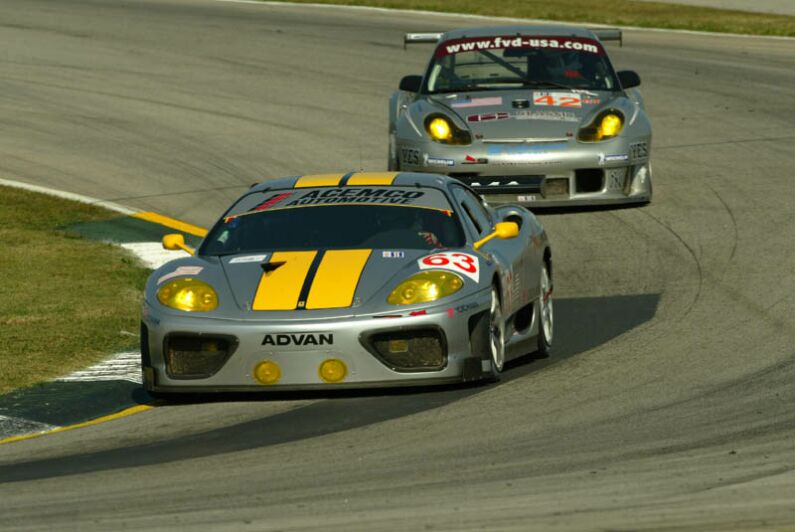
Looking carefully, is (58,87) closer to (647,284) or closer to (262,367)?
(647,284)

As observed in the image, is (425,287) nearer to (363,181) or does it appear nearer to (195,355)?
(195,355)

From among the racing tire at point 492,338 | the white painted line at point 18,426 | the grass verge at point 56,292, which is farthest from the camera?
the grass verge at point 56,292

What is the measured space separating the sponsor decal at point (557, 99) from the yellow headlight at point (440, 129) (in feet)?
2.51

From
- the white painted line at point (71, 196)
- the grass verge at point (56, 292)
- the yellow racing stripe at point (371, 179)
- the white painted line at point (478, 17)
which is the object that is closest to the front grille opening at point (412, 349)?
the yellow racing stripe at point (371, 179)

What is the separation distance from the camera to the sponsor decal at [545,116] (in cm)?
1463

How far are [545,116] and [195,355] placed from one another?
636cm

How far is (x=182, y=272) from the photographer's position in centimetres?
928

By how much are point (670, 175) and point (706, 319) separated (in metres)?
5.60

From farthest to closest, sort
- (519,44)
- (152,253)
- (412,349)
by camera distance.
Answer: (519,44) < (152,253) < (412,349)

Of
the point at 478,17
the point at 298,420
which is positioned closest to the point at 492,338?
A: the point at 298,420

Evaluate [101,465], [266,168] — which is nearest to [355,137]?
[266,168]

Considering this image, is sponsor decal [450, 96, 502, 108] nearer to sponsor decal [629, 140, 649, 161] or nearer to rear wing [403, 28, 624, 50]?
sponsor decal [629, 140, 649, 161]

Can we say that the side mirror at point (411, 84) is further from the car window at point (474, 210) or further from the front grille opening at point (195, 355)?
the front grille opening at point (195, 355)

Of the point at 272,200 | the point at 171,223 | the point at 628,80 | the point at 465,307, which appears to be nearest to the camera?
the point at 465,307
